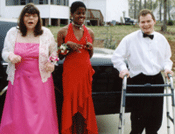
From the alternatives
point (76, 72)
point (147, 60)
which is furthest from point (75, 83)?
point (147, 60)

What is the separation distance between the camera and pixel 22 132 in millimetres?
3150

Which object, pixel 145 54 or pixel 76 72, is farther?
pixel 76 72

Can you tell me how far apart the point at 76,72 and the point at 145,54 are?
95 centimetres

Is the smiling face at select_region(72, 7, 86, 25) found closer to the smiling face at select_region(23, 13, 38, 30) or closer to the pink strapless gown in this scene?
the smiling face at select_region(23, 13, 38, 30)

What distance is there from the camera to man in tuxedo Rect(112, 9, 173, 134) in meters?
3.14

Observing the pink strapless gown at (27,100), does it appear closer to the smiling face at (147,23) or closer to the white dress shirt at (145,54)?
the white dress shirt at (145,54)

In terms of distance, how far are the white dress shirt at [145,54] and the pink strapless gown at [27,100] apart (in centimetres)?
108

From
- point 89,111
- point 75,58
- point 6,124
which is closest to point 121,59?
point 75,58

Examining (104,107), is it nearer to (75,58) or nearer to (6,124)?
(75,58)

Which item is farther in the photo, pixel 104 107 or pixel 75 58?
pixel 104 107

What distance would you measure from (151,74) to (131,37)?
55cm

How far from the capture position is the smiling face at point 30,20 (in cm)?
310

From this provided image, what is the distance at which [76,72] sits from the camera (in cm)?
331

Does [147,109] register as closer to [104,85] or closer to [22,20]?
[104,85]
